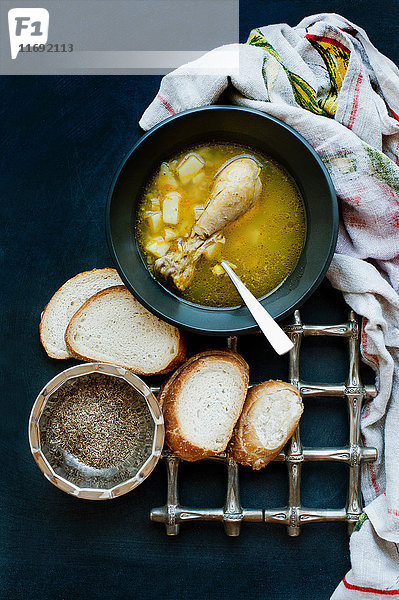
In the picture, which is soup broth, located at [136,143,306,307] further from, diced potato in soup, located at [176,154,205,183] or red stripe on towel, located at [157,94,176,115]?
red stripe on towel, located at [157,94,176,115]

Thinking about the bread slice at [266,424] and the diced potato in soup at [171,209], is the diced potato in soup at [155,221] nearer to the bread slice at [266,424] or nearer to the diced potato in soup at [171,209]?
the diced potato in soup at [171,209]

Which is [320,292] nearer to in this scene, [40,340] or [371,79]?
[371,79]

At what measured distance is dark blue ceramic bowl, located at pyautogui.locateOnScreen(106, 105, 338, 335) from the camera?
141 cm

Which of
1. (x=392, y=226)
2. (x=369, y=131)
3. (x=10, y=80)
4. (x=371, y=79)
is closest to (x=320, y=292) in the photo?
(x=392, y=226)

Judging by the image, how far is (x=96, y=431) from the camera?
150 cm

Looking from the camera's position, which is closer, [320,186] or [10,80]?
[320,186]

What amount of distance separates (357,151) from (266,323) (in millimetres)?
449

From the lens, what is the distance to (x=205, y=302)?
58.6 inches

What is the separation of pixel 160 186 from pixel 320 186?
0.36 m

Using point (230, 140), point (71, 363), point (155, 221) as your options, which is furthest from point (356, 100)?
point (71, 363)

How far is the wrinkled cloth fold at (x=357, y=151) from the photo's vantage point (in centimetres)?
147

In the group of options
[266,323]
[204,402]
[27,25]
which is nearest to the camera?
[266,323]

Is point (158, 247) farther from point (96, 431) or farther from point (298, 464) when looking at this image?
point (298, 464)

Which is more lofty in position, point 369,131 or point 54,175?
point 369,131
